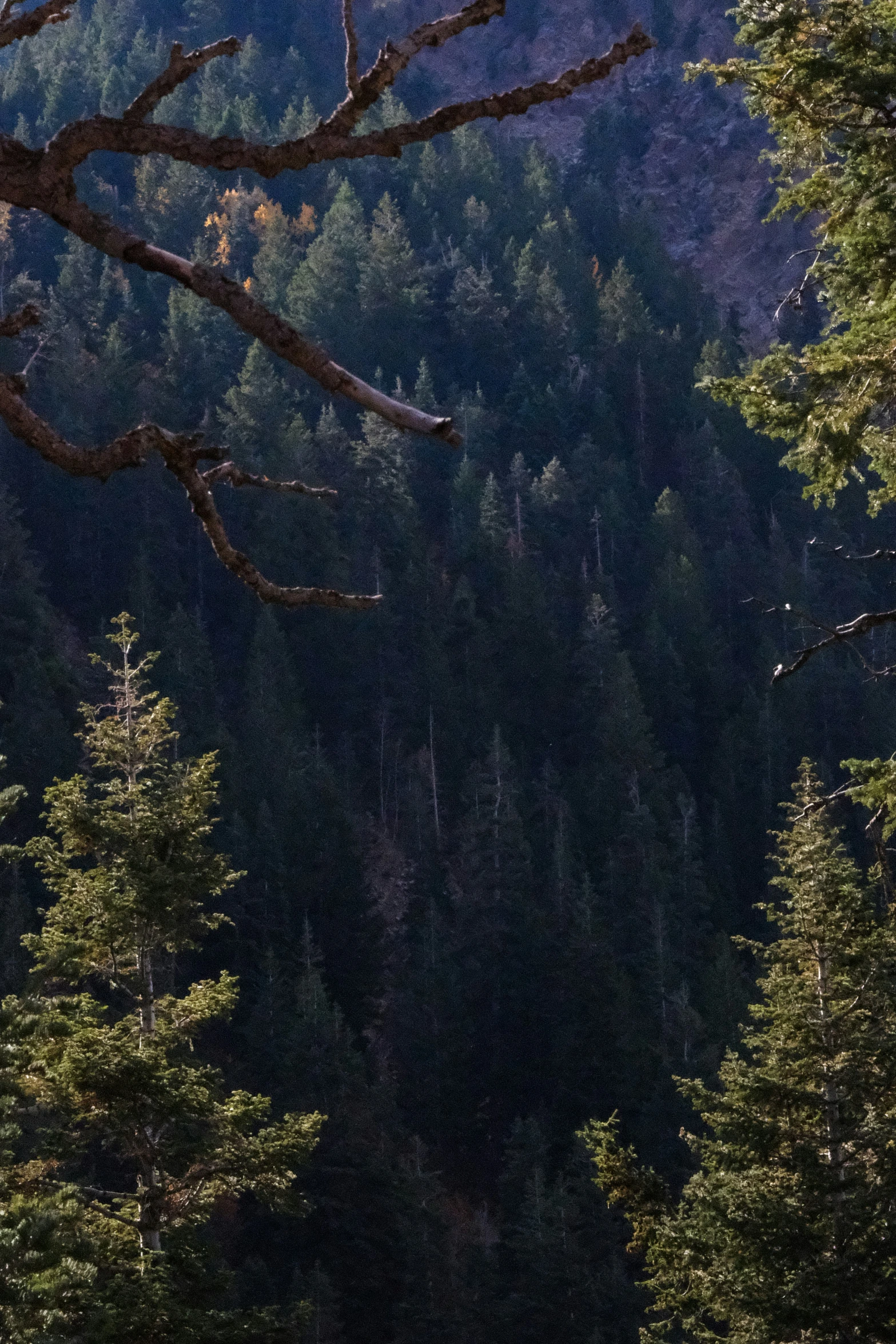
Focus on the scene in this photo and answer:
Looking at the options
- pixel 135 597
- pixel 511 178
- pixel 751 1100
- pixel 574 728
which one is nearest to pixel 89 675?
pixel 135 597

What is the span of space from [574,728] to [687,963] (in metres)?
13.9

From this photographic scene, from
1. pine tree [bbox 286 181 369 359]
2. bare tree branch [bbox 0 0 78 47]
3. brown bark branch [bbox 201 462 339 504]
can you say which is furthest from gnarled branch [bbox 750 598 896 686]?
pine tree [bbox 286 181 369 359]

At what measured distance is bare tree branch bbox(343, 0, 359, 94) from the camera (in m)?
2.62

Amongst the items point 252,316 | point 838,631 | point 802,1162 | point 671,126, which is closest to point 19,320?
point 252,316

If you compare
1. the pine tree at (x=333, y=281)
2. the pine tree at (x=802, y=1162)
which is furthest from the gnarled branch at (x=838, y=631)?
the pine tree at (x=333, y=281)

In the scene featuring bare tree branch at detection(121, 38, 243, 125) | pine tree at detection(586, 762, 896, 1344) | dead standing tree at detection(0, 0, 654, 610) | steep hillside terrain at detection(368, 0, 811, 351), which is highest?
steep hillside terrain at detection(368, 0, 811, 351)

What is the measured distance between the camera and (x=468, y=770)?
53.3 metres

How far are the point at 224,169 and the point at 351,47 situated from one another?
43cm

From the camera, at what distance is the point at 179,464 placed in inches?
110

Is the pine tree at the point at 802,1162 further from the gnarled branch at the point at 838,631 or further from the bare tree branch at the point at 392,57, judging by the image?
the bare tree branch at the point at 392,57

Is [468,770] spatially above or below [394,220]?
below

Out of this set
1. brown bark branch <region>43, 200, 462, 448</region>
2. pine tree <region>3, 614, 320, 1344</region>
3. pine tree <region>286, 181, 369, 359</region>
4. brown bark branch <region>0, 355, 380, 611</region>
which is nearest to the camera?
brown bark branch <region>43, 200, 462, 448</region>

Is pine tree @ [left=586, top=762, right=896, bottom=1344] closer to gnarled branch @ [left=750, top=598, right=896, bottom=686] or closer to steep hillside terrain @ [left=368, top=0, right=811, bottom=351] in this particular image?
gnarled branch @ [left=750, top=598, right=896, bottom=686]

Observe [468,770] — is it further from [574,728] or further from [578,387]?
[578,387]
